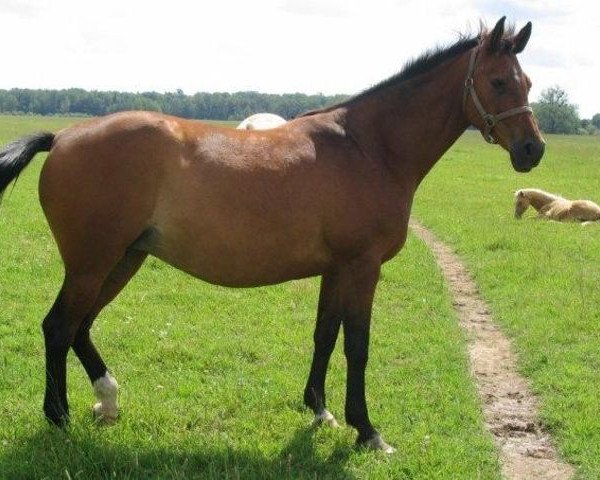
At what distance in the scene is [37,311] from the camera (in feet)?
25.7

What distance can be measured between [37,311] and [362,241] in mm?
4710

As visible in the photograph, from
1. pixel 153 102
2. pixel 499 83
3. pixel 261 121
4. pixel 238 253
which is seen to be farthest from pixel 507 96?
pixel 153 102

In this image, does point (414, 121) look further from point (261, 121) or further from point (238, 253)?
point (261, 121)

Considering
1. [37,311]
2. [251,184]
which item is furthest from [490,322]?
[37,311]

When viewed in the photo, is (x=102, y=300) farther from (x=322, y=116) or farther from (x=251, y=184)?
(x=322, y=116)

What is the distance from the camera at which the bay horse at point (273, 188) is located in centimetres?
454

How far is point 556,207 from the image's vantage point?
17125 mm

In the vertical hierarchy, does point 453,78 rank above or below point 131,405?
above

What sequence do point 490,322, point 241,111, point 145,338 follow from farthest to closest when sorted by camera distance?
point 241,111
point 490,322
point 145,338

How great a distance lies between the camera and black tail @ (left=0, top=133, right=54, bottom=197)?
4.67m

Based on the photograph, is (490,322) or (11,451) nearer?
(11,451)

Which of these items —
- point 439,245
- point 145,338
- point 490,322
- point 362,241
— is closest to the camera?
point 362,241

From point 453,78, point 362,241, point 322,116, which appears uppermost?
point 453,78

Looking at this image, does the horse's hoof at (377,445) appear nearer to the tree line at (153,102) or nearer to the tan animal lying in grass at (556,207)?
the tan animal lying in grass at (556,207)
